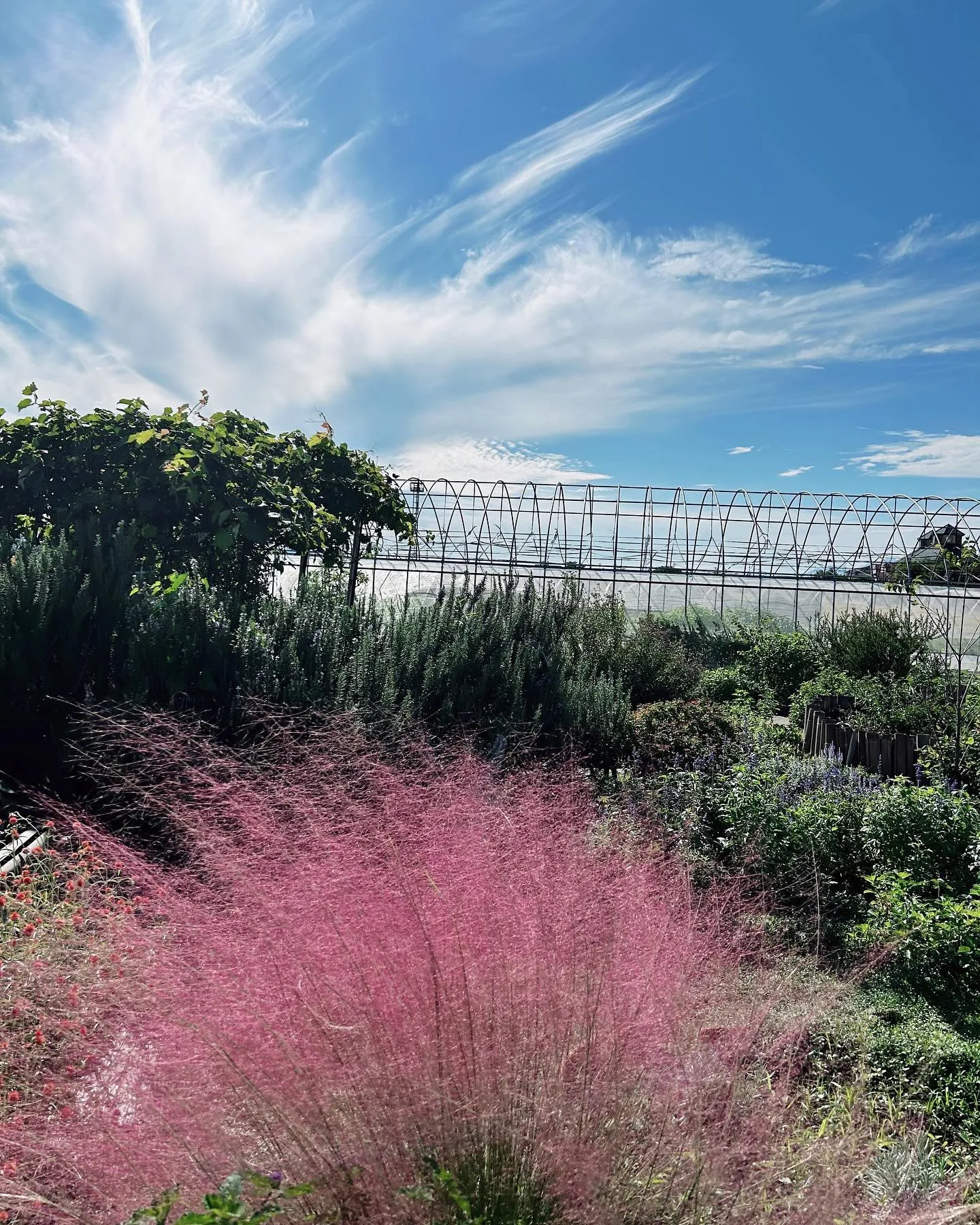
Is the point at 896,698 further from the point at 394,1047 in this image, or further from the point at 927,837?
the point at 394,1047

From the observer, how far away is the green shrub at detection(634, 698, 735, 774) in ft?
18.6

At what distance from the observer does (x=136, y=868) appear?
2197mm

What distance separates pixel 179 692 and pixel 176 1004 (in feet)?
11.1

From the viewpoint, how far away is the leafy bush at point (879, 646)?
10.5 m

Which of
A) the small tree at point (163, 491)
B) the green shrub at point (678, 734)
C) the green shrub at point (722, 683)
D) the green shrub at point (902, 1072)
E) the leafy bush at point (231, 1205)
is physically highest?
the small tree at point (163, 491)

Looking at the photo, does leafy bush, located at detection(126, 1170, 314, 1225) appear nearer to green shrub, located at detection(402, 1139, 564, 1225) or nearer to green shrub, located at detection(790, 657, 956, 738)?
green shrub, located at detection(402, 1139, 564, 1225)

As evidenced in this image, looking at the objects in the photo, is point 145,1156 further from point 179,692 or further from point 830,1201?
point 179,692

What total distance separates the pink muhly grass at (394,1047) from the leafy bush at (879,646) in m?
9.25

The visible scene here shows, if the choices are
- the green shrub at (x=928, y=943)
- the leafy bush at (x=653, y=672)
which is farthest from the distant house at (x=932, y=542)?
the green shrub at (x=928, y=943)

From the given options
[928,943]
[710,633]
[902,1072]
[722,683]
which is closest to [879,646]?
[722,683]

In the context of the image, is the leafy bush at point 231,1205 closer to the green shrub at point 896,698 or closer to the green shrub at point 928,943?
the green shrub at point 928,943

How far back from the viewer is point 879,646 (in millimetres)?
10750

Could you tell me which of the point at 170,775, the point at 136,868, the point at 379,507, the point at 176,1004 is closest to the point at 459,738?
the point at 170,775

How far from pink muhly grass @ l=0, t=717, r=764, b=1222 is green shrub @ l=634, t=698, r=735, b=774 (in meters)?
3.45
